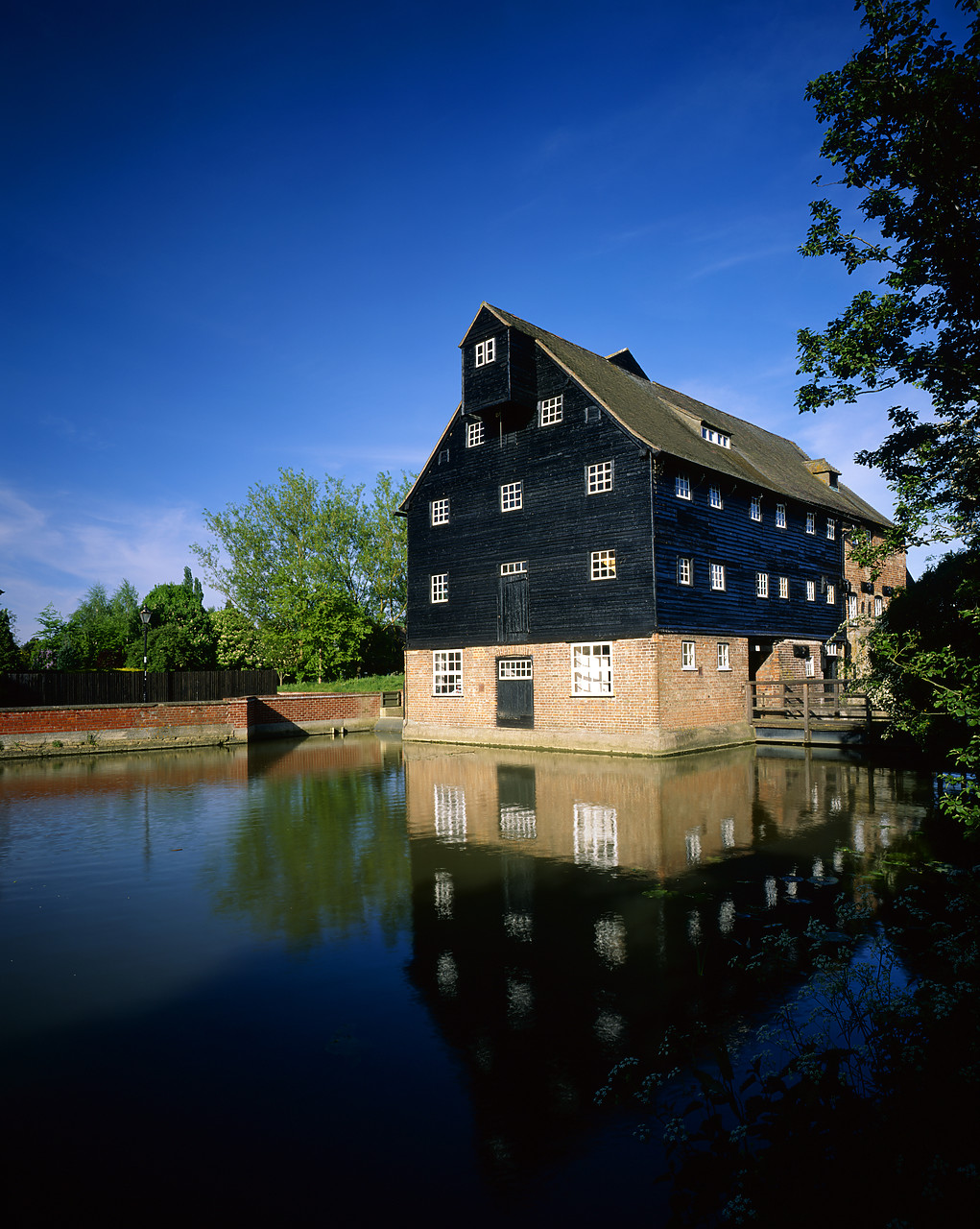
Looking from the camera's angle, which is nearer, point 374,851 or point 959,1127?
point 959,1127

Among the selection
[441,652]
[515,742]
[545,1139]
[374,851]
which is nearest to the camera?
[545,1139]

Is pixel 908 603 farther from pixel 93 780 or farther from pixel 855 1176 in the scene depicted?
pixel 93 780

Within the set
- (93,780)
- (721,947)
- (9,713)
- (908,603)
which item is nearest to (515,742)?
(93,780)

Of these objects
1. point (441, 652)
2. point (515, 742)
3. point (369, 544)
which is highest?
point (369, 544)

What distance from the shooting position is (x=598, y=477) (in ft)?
81.7

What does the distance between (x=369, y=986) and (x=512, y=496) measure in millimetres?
22643

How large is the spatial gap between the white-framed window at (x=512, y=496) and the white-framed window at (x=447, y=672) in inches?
231

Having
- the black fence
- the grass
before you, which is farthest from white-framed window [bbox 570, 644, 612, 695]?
the black fence

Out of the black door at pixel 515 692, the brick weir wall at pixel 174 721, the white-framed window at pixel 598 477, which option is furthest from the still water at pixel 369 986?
the brick weir wall at pixel 174 721

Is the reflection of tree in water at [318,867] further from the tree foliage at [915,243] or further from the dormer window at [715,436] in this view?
the dormer window at [715,436]

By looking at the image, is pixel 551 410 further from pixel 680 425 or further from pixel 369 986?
pixel 369 986

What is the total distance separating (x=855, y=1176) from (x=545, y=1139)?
165 cm

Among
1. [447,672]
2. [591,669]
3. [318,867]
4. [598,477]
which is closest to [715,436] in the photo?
[598,477]

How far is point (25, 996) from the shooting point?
6.14 meters
